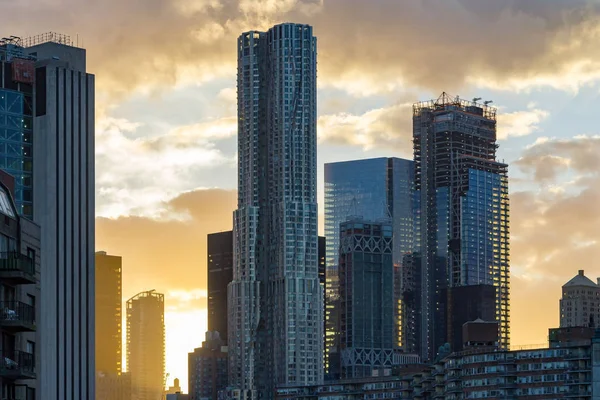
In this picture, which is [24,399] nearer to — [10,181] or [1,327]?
[1,327]

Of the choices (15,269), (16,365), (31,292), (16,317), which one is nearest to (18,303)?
(16,317)

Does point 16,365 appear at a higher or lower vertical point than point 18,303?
lower

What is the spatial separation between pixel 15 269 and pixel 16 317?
219 centimetres

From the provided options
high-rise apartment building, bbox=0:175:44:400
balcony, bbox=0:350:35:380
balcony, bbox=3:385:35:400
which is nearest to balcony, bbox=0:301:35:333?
high-rise apartment building, bbox=0:175:44:400

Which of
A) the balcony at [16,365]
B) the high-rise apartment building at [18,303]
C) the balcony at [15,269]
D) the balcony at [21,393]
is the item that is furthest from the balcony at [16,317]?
the balcony at [21,393]

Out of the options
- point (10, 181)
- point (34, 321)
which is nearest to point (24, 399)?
point (34, 321)

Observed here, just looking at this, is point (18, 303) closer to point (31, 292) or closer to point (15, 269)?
point (15, 269)

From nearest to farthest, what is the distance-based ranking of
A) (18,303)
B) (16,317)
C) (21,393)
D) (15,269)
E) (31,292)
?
(15,269) → (16,317) → (18,303) → (21,393) → (31,292)

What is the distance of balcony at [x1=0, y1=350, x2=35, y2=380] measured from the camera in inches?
2635

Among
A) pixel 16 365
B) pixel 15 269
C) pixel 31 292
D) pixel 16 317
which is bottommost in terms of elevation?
pixel 16 365

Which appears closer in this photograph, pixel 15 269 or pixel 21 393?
pixel 15 269

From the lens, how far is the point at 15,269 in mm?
66250

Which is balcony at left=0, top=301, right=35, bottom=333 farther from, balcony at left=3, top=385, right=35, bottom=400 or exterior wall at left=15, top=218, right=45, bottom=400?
balcony at left=3, top=385, right=35, bottom=400

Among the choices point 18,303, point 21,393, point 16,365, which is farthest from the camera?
point 21,393
